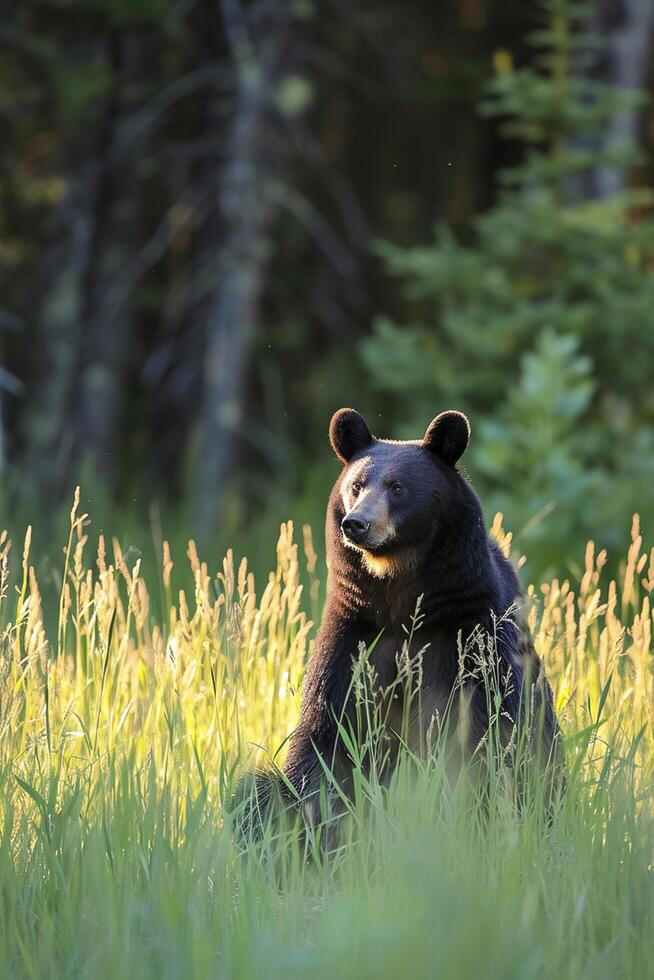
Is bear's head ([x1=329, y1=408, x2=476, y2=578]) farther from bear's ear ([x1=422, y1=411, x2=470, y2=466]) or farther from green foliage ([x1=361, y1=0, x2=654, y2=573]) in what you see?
green foliage ([x1=361, y1=0, x2=654, y2=573])

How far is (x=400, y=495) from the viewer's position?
3639 mm

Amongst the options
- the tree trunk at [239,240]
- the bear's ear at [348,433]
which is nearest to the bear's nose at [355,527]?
the bear's ear at [348,433]

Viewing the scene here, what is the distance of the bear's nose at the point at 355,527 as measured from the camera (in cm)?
348

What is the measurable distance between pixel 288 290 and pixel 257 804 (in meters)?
7.40

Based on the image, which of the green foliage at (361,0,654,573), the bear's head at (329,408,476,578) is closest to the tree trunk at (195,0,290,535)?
the green foliage at (361,0,654,573)

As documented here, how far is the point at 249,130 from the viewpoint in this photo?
8.03 m

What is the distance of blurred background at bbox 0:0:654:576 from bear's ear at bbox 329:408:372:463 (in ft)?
8.98

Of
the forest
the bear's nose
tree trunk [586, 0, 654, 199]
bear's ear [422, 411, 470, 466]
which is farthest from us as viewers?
tree trunk [586, 0, 654, 199]

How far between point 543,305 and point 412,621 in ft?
14.4

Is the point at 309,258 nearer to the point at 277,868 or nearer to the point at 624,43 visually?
the point at 624,43

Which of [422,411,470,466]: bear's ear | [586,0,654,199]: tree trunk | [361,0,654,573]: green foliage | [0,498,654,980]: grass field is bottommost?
[0,498,654,980]: grass field

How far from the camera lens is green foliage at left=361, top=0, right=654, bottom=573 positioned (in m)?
7.43

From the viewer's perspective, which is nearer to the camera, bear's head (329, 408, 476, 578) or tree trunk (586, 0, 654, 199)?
bear's head (329, 408, 476, 578)

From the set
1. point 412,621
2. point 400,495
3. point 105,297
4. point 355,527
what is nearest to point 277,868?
point 412,621
